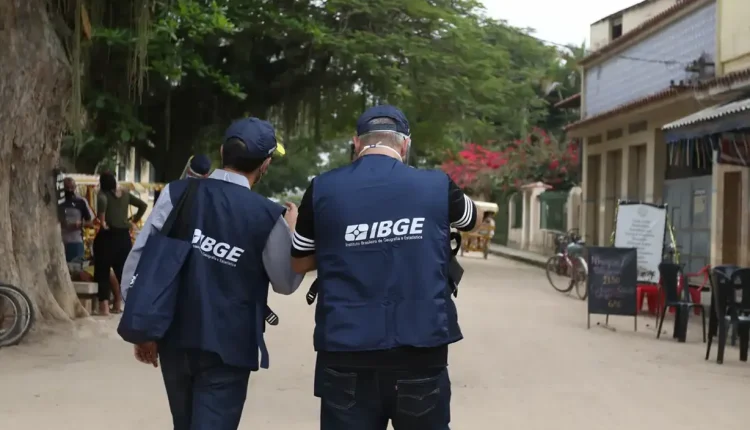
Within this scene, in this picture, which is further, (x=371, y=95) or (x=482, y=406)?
(x=371, y=95)

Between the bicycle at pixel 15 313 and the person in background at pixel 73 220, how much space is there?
2489mm

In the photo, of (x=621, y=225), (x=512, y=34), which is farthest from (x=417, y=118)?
(x=621, y=225)

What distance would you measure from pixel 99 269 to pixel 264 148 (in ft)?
29.2

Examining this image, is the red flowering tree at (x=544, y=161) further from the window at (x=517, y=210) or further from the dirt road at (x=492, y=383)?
the dirt road at (x=492, y=383)

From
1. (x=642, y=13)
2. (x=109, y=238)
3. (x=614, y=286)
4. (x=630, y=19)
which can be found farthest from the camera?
(x=630, y=19)

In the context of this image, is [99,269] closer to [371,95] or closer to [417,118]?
[371,95]

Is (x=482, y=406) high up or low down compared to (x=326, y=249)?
down

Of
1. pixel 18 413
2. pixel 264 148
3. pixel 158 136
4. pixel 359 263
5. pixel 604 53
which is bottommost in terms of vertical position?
pixel 18 413

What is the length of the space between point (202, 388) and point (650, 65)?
21.7 metres

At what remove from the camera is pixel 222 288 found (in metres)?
3.97

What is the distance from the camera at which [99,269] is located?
12.5 meters

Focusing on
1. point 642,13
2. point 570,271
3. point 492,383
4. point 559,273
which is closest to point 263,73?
point 559,273

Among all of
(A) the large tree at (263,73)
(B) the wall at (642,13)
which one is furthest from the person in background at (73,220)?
(B) the wall at (642,13)

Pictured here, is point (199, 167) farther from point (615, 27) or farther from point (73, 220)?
point (615, 27)
